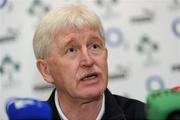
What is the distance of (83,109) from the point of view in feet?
3.93

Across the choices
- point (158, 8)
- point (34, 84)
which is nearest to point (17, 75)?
point (34, 84)

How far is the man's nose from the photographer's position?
112 cm

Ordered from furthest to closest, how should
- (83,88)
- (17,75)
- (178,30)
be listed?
(178,30) → (17,75) → (83,88)

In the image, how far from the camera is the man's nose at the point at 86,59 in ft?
3.69

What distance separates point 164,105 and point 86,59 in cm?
46

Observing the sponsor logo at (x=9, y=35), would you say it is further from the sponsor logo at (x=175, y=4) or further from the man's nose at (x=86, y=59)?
the man's nose at (x=86, y=59)

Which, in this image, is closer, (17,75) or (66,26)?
(66,26)

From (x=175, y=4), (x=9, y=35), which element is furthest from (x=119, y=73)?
(x=9, y=35)

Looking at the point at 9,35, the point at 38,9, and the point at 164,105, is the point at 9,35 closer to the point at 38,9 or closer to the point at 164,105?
the point at 38,9

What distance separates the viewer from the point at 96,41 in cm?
117

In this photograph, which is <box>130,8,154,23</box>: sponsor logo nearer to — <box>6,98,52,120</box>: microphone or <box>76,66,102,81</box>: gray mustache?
<box>76,66,102,81</box>: gray mustache

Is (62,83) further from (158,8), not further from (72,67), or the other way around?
(158,8)

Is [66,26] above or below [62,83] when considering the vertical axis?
above

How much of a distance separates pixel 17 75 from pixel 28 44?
0.16m
